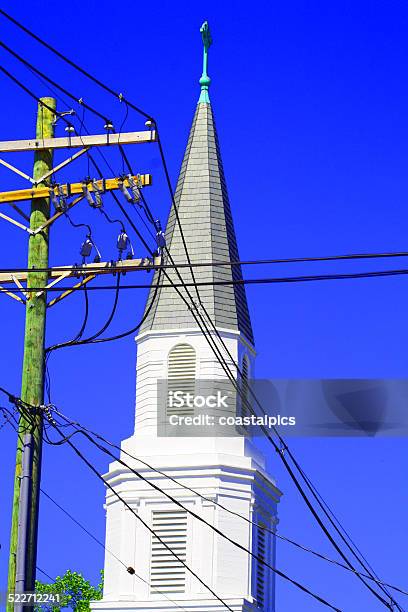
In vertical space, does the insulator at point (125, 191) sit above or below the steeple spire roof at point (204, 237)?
below

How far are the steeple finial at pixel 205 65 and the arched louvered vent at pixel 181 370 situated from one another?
8.02m

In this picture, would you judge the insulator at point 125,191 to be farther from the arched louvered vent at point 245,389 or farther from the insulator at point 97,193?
the arched louvered vent at point 245,389

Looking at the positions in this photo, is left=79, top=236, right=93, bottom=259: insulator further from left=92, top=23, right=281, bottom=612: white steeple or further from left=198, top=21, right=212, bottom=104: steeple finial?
left=198, top=21, right=212, bottom=104: steeple finial

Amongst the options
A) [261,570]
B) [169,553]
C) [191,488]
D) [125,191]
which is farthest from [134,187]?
[261,570]

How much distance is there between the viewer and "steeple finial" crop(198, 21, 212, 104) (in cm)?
4641

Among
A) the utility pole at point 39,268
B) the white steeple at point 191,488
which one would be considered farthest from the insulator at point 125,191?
the white steeple at point 191,488

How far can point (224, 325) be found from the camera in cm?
4191

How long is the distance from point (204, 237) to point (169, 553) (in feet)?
28.0

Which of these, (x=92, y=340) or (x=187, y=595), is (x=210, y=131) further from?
(x=92, y=340)

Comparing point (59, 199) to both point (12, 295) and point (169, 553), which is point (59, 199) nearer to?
point (12, 295)

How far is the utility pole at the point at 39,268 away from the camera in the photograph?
19469mm

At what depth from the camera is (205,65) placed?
157 ft

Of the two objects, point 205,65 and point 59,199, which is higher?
point 205,65

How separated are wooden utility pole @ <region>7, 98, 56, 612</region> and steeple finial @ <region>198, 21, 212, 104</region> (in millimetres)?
25224
